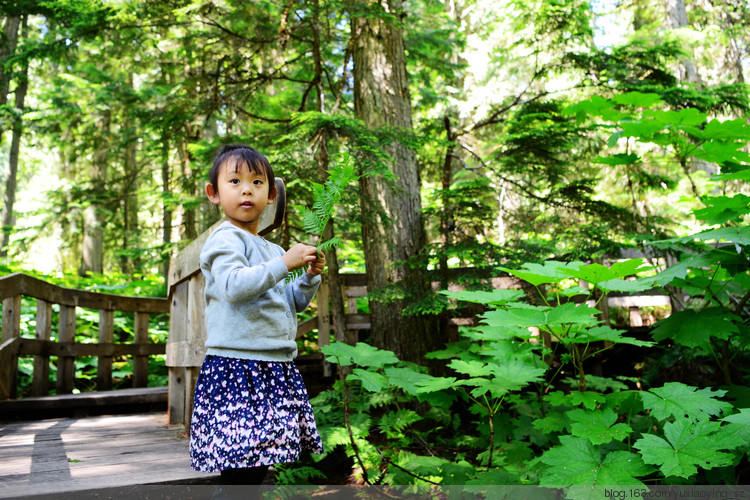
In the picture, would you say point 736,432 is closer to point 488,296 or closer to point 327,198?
point 488,296

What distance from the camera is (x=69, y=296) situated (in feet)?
17.9

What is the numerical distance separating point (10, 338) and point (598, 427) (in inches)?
194

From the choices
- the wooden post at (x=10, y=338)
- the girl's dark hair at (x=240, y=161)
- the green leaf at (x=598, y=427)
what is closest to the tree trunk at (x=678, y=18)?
the green leaf at (x=598, y=427)

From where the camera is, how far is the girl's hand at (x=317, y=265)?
192cm

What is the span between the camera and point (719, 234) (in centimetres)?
247

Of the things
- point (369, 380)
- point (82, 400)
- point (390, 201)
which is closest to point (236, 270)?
point (369, 380)

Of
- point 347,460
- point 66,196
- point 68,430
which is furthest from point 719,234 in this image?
point 66,196

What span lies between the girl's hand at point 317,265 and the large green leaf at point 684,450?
137 centimetres

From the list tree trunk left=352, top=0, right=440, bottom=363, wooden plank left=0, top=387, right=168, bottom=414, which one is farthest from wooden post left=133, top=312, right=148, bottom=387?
tree trunk left=352, top=0, right=440, bottom=363

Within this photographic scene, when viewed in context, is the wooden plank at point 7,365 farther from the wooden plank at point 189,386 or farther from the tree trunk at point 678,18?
the tree trunk at point 678,18

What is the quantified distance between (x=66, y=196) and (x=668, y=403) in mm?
10861

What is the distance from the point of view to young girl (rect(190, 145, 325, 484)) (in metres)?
1.85

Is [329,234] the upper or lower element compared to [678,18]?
lower

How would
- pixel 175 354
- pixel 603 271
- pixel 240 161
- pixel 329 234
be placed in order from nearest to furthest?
1. pixel 240 161
2. pixel 603 271
3. pixel 175 354
4. pixel 329 234
